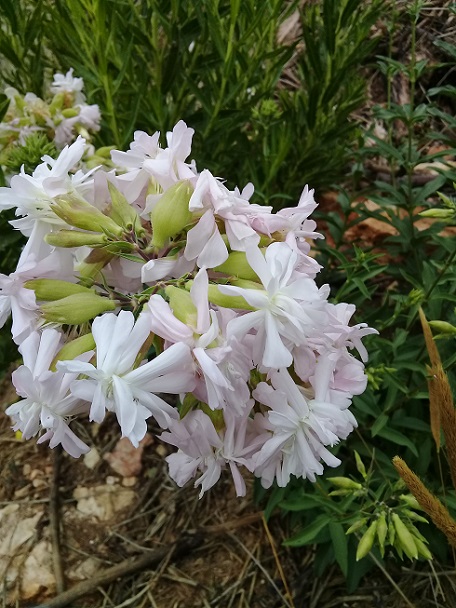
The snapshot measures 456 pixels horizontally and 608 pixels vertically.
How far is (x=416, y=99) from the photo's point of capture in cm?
289

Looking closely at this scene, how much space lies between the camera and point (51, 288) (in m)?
0.93

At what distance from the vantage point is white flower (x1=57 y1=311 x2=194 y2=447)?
2.53 feet

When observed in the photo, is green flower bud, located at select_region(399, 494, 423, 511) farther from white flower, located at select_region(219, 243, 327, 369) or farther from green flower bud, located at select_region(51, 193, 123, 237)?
green flower bud, located at select_region(51, 193, 123, 237)

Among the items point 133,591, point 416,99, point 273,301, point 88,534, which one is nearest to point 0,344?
point 88,534

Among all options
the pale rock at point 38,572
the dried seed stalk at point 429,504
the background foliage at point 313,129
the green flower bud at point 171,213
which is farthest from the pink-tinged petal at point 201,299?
the pale rock at point 38,572

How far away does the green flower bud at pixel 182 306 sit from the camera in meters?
0.84

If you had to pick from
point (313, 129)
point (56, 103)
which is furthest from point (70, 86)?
point (313, 129)

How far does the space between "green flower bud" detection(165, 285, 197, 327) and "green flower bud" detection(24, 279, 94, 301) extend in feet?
0.54

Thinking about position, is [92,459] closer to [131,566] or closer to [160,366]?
[131,566]

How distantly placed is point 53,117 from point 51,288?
3.69 ft

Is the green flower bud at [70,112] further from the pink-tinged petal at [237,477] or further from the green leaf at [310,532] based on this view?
the green leaf at [310,532]

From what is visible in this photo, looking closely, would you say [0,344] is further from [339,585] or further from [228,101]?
[339,585]

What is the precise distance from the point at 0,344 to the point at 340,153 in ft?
4.66

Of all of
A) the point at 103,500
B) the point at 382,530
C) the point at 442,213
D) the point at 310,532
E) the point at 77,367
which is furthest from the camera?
the point at 103,500
